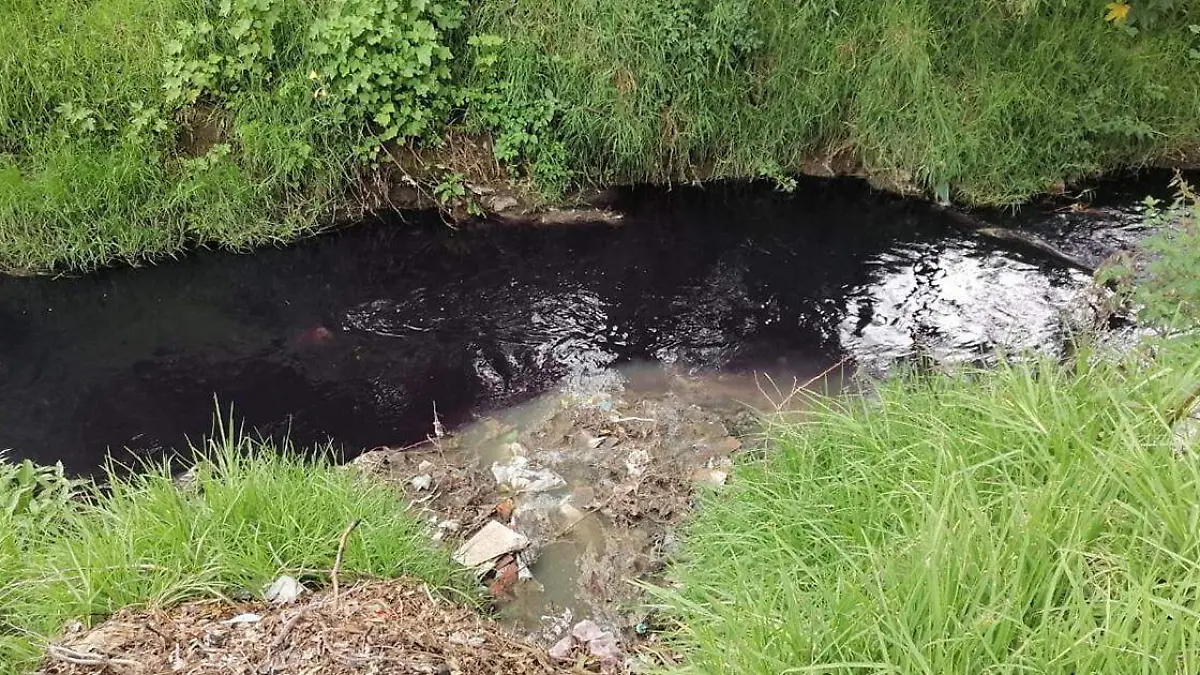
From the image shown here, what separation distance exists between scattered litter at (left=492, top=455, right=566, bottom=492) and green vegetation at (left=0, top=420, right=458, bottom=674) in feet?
2.48

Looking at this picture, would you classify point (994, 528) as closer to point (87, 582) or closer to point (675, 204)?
point (87, 582)

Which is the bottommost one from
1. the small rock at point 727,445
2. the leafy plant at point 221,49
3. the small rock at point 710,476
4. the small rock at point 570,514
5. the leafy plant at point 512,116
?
the small rock at point 570,514

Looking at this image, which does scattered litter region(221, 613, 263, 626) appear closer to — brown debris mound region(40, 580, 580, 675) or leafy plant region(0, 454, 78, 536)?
brown debris mound region(40, 580, 580, 675)

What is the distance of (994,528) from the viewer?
2.11 metres

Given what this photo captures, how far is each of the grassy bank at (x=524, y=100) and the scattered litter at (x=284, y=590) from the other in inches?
166

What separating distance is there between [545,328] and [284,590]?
10.2 feet

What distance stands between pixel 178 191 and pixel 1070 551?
20.2 ft

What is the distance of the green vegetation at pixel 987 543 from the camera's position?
74.0 inches

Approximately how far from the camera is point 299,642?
240 centimetres

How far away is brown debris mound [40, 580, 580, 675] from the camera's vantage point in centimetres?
234

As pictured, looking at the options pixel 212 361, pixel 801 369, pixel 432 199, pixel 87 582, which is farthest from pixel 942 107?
pixel 87 582

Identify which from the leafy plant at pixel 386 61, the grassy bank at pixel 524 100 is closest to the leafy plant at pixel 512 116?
the grassy bank at pixel 524 100

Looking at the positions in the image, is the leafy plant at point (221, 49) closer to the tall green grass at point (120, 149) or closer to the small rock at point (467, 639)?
the tall green grass at point (120, 149)

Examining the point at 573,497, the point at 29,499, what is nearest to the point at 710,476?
the point at 573,497
